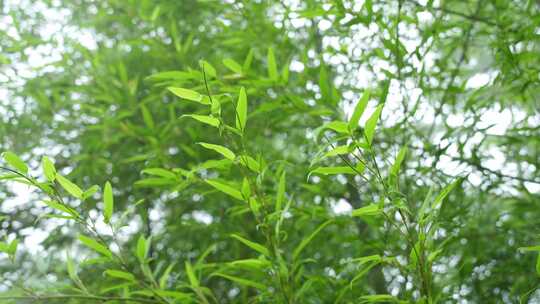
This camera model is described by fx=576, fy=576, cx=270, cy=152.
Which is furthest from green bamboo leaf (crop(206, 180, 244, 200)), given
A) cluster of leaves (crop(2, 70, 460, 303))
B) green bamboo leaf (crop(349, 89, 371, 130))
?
green bamboo leaf (crop(349, 89, 371, 130))

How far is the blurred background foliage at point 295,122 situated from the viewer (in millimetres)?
1222

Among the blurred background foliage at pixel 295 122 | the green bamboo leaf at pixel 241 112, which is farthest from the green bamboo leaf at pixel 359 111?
the blurred background foliage at pixel 295 122

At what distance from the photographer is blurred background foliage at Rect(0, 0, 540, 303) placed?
1.22 m

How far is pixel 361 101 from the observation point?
824 mm

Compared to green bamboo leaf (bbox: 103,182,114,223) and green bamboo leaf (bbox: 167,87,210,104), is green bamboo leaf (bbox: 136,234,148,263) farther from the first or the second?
green bamboo leaf (bbox: 167,87,210,104)

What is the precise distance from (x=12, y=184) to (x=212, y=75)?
2.91 feet

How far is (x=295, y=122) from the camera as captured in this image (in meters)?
1.55

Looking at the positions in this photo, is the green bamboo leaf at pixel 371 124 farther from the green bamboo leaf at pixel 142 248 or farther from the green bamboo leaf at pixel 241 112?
the green bamboo leaf at pixel 142 248

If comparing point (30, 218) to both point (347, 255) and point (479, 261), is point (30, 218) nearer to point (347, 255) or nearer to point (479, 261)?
point (347, 255)

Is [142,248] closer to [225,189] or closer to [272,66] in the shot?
[225,189]

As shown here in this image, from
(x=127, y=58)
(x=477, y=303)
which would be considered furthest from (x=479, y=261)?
(x=127, y=58)

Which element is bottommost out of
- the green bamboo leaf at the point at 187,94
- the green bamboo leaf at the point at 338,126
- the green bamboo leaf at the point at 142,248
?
the green bamboo leaf at the point at 142,248

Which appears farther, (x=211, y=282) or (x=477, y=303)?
(x=211, y=282)

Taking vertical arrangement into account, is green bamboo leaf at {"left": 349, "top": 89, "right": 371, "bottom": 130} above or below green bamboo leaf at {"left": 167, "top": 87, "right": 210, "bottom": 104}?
above
